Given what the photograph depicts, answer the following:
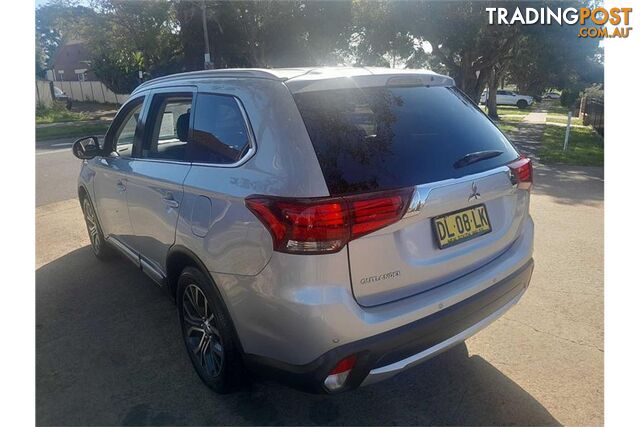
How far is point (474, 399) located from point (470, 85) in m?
22.7

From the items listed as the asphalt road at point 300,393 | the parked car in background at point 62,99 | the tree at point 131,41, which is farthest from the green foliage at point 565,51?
the parked car in background at point 62,99

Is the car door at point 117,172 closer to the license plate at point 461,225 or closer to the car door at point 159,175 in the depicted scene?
the car door at point 159,175

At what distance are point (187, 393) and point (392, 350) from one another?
1.39 meters

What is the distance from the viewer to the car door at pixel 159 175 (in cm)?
290

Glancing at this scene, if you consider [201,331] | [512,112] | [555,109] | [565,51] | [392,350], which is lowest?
[201,331]

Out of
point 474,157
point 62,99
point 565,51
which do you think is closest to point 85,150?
point 474,157

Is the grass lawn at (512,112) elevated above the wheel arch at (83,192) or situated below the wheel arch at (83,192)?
above

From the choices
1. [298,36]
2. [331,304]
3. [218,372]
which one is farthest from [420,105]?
[298,36]

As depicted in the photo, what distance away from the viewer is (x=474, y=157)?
254cm

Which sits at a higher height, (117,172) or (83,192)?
(117,172)

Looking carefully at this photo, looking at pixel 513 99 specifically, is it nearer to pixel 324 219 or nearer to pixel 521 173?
pixel 521 173

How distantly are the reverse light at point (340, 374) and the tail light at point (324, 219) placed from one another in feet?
1.69

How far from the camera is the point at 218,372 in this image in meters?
2.69

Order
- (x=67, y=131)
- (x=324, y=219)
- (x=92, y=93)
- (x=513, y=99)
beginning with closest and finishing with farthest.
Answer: (x=324, y=219), (x=67, y=131), (x=92, y=93), (x=513, y=99)
